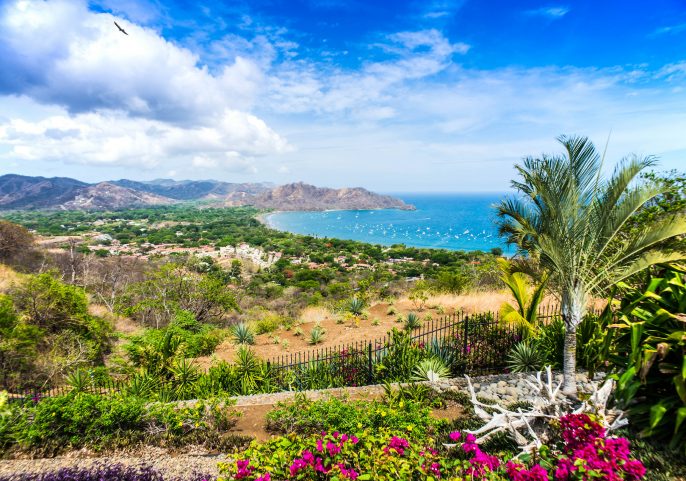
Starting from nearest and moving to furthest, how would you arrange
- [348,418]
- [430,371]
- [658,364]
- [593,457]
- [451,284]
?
[593,457], [658,364], [348,418], [430,371], [451,284]

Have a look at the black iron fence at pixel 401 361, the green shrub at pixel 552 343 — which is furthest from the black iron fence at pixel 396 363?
the green shrub at pixel 552 343

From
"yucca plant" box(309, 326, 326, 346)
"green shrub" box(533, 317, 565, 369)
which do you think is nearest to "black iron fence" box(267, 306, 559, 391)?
"green shrub" box(533, 317, 565, 369)

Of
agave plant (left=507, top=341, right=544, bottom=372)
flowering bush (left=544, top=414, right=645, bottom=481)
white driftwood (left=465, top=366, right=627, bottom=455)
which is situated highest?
flowering bush (left=544, top=414, right=645, bottom=481)

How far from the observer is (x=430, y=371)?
6.53 metres

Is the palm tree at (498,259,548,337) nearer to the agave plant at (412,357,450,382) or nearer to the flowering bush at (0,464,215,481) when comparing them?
the agave plant at (412,357,450,382)

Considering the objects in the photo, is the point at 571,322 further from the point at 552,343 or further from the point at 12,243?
the point at 12,243

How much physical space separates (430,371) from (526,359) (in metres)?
1.82

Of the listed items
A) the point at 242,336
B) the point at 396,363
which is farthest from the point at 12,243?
the point at 396,363

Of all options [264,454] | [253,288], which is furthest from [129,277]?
[264,454]

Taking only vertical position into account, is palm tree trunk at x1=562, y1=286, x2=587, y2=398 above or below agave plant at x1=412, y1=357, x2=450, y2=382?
above

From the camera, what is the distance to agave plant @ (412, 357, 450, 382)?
650cm

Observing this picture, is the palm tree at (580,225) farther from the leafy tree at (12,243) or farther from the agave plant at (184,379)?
the leafy tree at (12,243)

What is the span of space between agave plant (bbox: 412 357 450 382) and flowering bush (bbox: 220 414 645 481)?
9.34 ft

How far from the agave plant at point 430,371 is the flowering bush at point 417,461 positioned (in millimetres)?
2847
